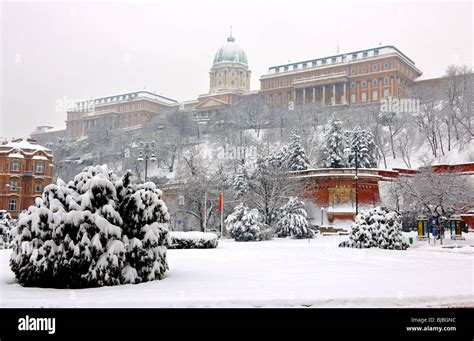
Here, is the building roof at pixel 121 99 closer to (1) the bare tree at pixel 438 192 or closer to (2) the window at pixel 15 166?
(2) the window at pixel 15 166

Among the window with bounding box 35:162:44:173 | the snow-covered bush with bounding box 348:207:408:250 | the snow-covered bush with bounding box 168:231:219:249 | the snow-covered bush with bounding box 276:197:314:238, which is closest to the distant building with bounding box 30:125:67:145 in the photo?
the window with bounding box 35:162:44:173

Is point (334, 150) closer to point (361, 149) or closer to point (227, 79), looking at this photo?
point (361, 149)

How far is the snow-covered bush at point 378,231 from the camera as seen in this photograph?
973 inches

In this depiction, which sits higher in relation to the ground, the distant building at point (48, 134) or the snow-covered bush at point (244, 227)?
the distant building at point (48, 134)

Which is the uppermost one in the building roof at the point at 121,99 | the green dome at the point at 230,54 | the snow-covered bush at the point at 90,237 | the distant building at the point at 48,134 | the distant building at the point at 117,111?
the green dome at the point at 230,54

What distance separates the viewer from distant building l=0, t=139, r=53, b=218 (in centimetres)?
5844

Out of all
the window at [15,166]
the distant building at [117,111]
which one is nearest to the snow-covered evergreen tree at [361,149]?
the window at [15,166]

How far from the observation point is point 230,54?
142 meters

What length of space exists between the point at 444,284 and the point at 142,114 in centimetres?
13321

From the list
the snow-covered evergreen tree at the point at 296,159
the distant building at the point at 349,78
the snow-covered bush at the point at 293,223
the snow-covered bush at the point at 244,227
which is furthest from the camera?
the distant building at the point at 349,78

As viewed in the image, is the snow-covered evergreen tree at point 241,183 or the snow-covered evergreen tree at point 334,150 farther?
the snow-covered evergreen tree at point 334,150

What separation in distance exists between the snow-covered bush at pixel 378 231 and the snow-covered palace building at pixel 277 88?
3137 inches

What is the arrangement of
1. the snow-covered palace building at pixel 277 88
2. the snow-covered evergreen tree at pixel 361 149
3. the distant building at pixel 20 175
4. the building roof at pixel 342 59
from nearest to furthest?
the snow-covered evergreen tree at pixel 361 149
the distant building at pixel 20 175
the snow-covered palace building at pixel 277 88
the building roof at pixel 342 59

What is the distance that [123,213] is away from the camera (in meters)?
12.4
